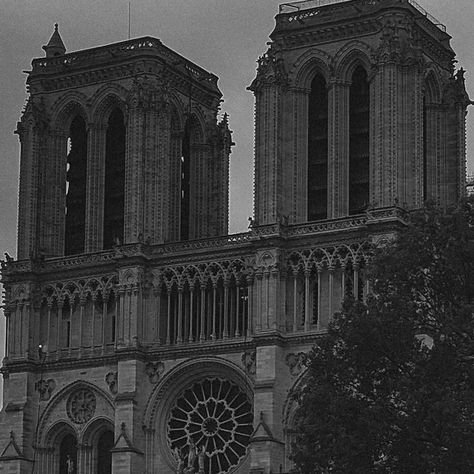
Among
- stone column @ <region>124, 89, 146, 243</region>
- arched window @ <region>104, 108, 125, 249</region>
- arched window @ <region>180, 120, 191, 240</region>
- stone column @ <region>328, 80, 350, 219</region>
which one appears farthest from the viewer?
arched window @ <region>180, 120, 191, 240</region>

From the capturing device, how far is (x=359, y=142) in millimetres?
81375

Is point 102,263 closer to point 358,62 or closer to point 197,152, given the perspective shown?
point 197,152

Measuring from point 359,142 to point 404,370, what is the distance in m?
31.4

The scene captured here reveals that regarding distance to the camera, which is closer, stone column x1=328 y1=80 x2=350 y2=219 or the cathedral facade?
the cathedral facade

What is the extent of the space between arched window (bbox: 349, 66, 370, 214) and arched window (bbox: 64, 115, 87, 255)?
47.1 feet

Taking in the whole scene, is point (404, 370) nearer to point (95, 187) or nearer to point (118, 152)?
point (95, 187)

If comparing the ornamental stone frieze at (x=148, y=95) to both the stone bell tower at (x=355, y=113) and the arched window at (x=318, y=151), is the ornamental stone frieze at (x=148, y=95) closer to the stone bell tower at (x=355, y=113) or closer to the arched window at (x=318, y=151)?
the stone bell tower at (x=355, y=113)

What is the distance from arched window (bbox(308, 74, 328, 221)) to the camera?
81438 mm


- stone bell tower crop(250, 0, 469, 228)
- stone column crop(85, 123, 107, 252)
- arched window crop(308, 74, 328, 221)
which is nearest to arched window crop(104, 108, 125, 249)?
stone column crop(85, 123, 107, 252)

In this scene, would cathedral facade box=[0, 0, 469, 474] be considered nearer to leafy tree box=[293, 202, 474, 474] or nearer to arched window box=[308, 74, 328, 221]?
arched window box=[308, 74, 328, 221]

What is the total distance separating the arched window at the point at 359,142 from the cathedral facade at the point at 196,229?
9 cm

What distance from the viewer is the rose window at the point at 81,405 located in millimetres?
84250

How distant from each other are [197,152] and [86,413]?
14.3m

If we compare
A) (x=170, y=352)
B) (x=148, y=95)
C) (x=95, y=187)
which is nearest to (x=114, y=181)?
(x=95, y=187)
